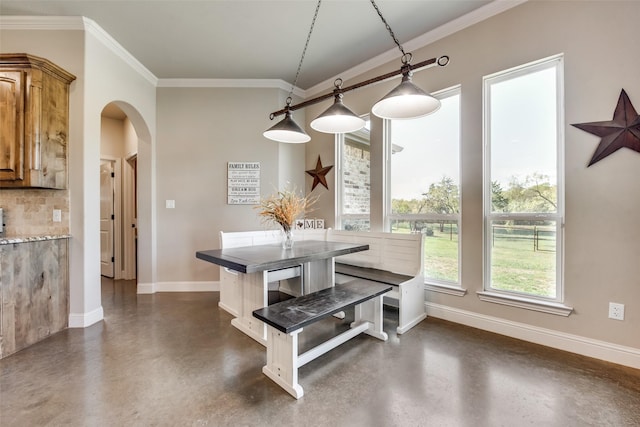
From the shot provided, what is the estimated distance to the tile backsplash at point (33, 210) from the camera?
8.59ft

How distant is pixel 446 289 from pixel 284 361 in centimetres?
190

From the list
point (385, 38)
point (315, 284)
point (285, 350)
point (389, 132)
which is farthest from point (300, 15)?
Answer: point (285, 350)

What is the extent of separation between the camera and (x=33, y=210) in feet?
8.67

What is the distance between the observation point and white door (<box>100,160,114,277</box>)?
14.7ft

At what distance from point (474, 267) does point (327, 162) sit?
235 cm

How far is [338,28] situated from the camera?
279 centimetres

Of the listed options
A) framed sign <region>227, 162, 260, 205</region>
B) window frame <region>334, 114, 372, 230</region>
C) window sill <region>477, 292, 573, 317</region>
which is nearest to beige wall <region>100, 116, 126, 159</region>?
framed sign <region>227, 162, 260, 205</region>

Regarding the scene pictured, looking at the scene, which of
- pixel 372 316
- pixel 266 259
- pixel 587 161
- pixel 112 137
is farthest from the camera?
pixel 112 137

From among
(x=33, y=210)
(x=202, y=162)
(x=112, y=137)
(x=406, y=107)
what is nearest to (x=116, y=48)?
(x=202, y=162)

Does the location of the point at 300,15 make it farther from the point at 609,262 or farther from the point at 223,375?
the point at 609,262

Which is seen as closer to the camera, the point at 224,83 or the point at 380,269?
the point at 380,269

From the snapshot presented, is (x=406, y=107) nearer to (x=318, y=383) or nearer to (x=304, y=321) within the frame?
(x=304, y=321)

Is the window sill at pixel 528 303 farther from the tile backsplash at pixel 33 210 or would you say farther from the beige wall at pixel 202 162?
the tile backsplash at pixel 33 210

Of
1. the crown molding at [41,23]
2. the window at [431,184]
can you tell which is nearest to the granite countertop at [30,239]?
the crown molding at [41,23]
